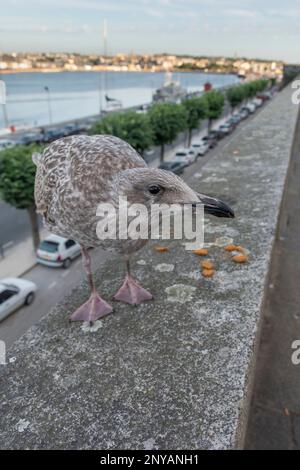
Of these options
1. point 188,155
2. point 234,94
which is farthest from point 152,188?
point 234,94

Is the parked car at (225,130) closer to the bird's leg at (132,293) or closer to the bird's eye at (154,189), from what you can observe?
the bird's leg at (132,293)

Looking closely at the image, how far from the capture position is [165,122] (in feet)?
102

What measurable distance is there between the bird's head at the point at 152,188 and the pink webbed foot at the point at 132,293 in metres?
0.97

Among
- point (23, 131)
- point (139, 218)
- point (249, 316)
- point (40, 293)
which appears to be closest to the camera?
point (139, 218)

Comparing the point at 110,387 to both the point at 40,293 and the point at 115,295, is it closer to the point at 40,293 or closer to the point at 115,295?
the point at 115,295

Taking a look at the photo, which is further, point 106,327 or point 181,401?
point 106,327

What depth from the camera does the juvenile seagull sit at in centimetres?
291

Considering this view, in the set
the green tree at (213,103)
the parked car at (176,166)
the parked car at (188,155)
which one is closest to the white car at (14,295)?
the parked car at (176,166)

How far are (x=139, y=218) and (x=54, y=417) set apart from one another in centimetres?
152

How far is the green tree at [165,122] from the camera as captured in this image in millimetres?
30688

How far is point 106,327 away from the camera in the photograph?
3.22 meters

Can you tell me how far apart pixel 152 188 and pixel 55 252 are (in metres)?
14.8

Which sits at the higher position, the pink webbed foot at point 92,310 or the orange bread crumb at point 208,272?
the orange bread crumb at point 208,272
